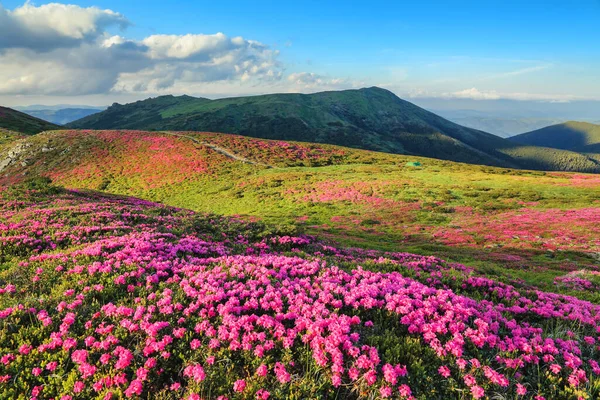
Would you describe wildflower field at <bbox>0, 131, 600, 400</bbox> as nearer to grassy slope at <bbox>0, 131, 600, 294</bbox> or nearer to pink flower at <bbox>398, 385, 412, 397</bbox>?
pink flower at <bbox>398, 385, 412, 397</bbox>

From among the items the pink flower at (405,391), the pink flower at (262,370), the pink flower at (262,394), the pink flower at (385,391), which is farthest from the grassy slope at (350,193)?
the pink flower at (262,394)

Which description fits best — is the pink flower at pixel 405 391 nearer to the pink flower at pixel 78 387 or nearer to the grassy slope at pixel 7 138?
the pink flower at pixel 78 387

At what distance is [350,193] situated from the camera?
5141cm

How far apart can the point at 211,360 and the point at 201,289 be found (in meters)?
2.81

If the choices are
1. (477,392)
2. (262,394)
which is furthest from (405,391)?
(262,394)

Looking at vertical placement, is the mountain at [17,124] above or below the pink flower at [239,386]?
above

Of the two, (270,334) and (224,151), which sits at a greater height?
(224,151)

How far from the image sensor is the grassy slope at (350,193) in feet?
91.0

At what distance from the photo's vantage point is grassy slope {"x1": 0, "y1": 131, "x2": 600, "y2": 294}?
27750mm

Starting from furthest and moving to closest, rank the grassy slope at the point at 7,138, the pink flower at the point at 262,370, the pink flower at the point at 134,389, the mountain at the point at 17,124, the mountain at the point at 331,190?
1. the mountain at the point at 17,124
2. the grassy slope at the point at 7,138
3. the mountain at the point at 331,190
4. the pink flower at the point at 262,370
5. the pink flower at the point at 134,389

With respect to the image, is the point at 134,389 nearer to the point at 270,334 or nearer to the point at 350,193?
the point at 270,334

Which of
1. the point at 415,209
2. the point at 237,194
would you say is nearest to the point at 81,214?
the point at 237,194

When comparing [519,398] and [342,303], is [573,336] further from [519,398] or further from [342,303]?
[342,303]

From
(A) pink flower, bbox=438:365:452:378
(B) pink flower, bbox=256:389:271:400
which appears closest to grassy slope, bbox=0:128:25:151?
(B) pink flower, bbox=256:389:271:400
